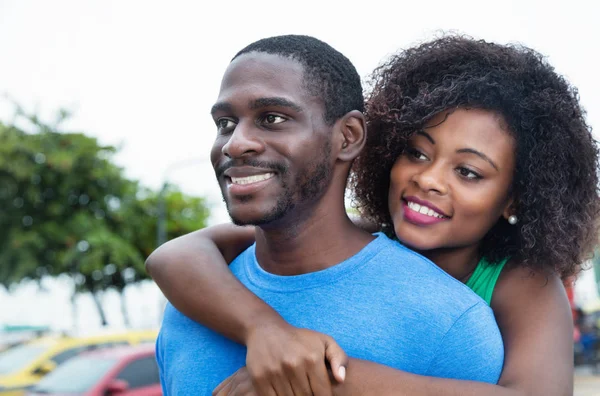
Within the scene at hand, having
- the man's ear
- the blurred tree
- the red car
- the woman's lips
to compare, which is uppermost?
the blurred tree

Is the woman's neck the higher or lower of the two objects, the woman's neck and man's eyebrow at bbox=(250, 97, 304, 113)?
the lower

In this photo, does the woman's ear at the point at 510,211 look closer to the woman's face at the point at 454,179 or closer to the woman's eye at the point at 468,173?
the woman's face at the point at 454,179

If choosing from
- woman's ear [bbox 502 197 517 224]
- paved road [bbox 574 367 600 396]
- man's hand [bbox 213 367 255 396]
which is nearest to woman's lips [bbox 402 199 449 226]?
woman's ear [bbox 502 197 517 224]

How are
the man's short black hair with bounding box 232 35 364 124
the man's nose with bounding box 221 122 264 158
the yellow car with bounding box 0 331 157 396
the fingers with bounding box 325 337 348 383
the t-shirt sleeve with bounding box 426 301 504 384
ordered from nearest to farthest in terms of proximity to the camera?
the fingers with bounding box 325 337 348 383
the t-shirt sleeve with bounding box 426 301 504 384
the man's nose with bounding box 221 122 264 158
the man's short black hair with bounding box 232 35 364 124
the yellow car with bounding box 0 331 157 396

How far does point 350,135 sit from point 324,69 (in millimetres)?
237

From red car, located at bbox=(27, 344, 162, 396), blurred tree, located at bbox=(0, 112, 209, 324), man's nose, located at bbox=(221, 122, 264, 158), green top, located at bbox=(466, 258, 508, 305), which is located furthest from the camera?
blurred tree, located at bbox=(0, 112, 209, 324)

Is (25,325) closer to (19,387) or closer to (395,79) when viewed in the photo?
(19,387)

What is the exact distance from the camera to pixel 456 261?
2.78 metres

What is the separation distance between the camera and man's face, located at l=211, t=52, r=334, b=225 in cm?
222

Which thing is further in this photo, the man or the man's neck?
the man's neck

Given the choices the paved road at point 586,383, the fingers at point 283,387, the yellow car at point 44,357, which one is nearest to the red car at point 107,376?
the yellow car at point 44,357

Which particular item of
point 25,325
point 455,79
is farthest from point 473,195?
point 25,325

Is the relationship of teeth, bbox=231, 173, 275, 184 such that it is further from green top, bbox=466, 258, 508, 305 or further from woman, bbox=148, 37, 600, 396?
green top, bbox=466, 258, 508, 305

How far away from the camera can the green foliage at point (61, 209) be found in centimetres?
2439
